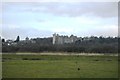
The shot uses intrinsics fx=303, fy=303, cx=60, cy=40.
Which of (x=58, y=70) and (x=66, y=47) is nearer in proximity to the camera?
(x=58, y=70)

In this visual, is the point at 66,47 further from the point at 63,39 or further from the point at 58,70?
the point at 58,70

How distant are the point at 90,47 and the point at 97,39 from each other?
55.6 feet

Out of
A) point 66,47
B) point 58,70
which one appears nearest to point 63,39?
point 66,47

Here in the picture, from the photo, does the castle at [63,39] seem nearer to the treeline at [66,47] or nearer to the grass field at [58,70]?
the treeline at [66,47]

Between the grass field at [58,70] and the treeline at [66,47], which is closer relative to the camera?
the grass field at [58,70]

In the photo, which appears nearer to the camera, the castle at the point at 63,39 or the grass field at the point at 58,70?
the grass field at the point at 58,70

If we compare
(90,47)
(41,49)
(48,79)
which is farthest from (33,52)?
(48,79)

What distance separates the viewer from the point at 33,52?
105 meters

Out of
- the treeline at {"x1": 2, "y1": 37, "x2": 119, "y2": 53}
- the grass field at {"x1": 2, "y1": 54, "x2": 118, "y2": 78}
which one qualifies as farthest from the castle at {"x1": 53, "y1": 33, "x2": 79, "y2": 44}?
the grass field at {"x1": 2, "y1": 54, "x2": 118, "y2": 78}

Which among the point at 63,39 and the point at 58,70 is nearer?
the point at 58,70

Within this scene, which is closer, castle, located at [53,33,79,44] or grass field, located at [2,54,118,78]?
grass field, located at [2,54,118,78]

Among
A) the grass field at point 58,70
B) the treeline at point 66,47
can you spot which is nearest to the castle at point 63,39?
the treeline at point 66,47

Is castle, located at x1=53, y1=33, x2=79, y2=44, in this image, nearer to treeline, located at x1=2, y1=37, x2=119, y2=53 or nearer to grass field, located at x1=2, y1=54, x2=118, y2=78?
treeline, located at x1=2, y1=37, x2=119, y2=53

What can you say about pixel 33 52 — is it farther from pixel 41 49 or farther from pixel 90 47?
pixel 90 47
